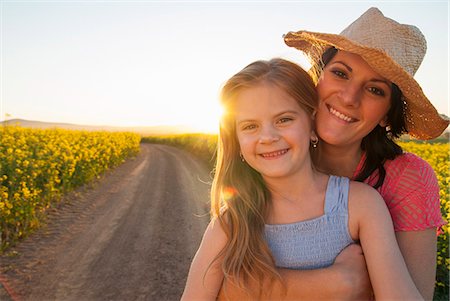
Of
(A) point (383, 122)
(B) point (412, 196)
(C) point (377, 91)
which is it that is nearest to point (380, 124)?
(A) point (383, 122)

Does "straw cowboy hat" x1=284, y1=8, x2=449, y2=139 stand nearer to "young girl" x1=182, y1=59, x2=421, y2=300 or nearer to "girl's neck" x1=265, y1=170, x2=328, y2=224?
"young girl" x1=182, y1=59, x2=421, y2=300

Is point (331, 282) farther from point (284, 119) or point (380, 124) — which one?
point (380, 124)

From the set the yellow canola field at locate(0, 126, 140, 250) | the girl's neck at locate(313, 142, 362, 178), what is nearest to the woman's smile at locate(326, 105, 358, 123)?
the girl's neck at locate(313, 142, 362, 178)

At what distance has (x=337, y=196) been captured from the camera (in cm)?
228

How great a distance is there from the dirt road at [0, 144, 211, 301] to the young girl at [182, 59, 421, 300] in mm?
3697

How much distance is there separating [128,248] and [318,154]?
5352mm

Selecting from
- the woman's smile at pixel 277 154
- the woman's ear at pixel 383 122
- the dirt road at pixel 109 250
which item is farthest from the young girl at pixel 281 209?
the dirt road at pixel 109 250

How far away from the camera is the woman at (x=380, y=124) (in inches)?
86.7

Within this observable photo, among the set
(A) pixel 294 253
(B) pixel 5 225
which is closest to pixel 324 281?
(A) pixel 294 253

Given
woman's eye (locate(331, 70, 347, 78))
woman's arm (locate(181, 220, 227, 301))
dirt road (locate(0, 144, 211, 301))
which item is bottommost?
dirt road (locate(0, 144, 211, 301))

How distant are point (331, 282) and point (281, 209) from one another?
48 cm

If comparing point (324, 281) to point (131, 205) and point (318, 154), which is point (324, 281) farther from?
point (131, 205)

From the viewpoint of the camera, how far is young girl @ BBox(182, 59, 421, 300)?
218 centimetres

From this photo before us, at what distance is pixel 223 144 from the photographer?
2666 millimetres
